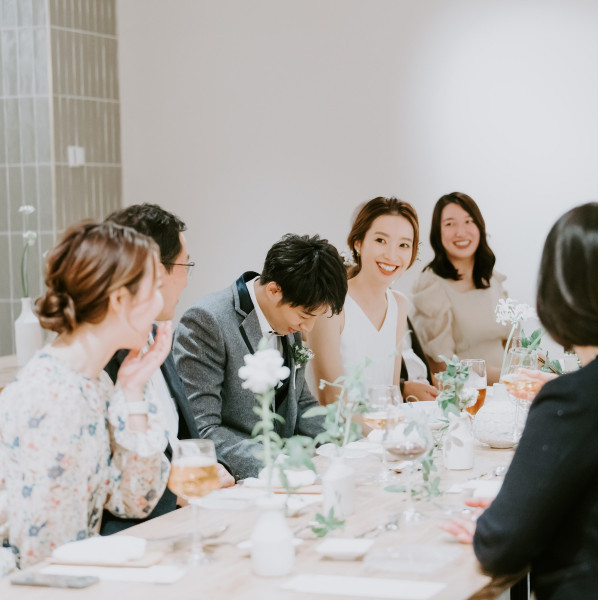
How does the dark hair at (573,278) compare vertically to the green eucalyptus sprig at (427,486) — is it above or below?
above

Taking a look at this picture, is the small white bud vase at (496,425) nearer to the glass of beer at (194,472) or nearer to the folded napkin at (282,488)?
the folded napkin at (282,488)

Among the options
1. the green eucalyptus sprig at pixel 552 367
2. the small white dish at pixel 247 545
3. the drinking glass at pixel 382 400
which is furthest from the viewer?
the green eucalyptus sprig at pixel 552 367

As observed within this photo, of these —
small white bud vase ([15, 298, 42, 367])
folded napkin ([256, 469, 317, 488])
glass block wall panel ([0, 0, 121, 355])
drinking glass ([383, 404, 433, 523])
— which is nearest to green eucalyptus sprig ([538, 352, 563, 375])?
folded napkin ([256, 469, 317, 488])

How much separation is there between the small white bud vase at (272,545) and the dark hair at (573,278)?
608 millimetres

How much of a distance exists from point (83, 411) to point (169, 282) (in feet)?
2.45

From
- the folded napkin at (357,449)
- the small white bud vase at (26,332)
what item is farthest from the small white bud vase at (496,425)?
the small white bud vase at (26,332)

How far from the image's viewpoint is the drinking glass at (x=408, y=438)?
209 centimetres

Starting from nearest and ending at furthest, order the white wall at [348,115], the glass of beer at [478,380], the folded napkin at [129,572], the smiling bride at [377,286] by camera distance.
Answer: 1. the folded napkin at [129,572]
2. the glass of beer at [478,380]
3. the smiling bride at [377,286]
4. the white wall at [348,115]

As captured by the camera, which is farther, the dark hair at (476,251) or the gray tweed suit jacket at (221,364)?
the dark hair at (476,251)

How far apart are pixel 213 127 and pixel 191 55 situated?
0.47 m

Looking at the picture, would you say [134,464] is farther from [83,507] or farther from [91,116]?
[91,116]

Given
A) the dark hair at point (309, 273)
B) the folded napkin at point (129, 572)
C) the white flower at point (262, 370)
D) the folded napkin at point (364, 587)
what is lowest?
the folded napkin at point (129, 572)

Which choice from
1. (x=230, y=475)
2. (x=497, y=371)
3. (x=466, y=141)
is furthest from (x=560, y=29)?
(x=230, y=475)

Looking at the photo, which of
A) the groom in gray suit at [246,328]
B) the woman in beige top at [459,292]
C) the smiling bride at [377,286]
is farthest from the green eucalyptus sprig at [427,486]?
the woman in beige top at [459,292]
